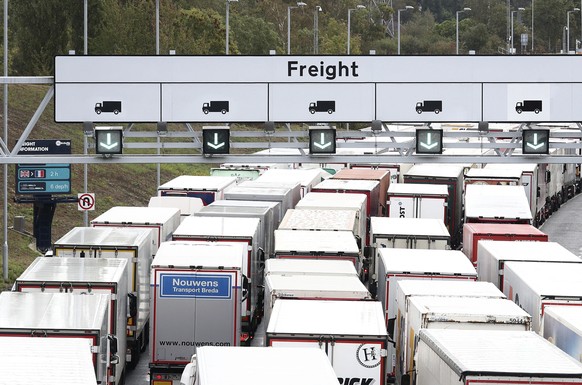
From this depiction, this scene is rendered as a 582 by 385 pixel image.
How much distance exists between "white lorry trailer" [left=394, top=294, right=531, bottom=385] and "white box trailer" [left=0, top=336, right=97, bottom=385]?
18.7 ft

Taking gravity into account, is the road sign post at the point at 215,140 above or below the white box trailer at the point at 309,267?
above

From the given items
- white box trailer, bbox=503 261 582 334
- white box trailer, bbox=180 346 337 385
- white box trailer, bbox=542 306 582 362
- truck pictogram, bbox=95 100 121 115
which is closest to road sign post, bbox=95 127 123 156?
truck pictogram, bbox=95 100 121 115

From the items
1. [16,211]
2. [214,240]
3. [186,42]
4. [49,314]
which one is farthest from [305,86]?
[186,42]

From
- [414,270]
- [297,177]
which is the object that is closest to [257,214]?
[414,270]

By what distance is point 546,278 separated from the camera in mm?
23500

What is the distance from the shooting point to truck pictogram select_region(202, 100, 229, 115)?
27672 mm

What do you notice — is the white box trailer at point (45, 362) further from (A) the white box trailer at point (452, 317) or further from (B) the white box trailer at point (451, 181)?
(B) the white box trailer at point (451, 181)

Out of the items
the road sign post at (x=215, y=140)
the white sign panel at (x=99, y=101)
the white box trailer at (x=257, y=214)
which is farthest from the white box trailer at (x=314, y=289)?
the white box trailer at (x=257, y=214)

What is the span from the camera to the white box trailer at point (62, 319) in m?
18.6

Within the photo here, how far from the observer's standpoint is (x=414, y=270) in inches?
982

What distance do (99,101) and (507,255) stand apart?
869 centimetres

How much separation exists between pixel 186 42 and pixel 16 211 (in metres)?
23.6

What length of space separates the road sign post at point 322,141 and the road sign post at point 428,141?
5.76 ft

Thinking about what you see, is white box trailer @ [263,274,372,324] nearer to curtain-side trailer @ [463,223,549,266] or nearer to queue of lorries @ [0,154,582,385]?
queue of lorries @ [0,154,582,385]
